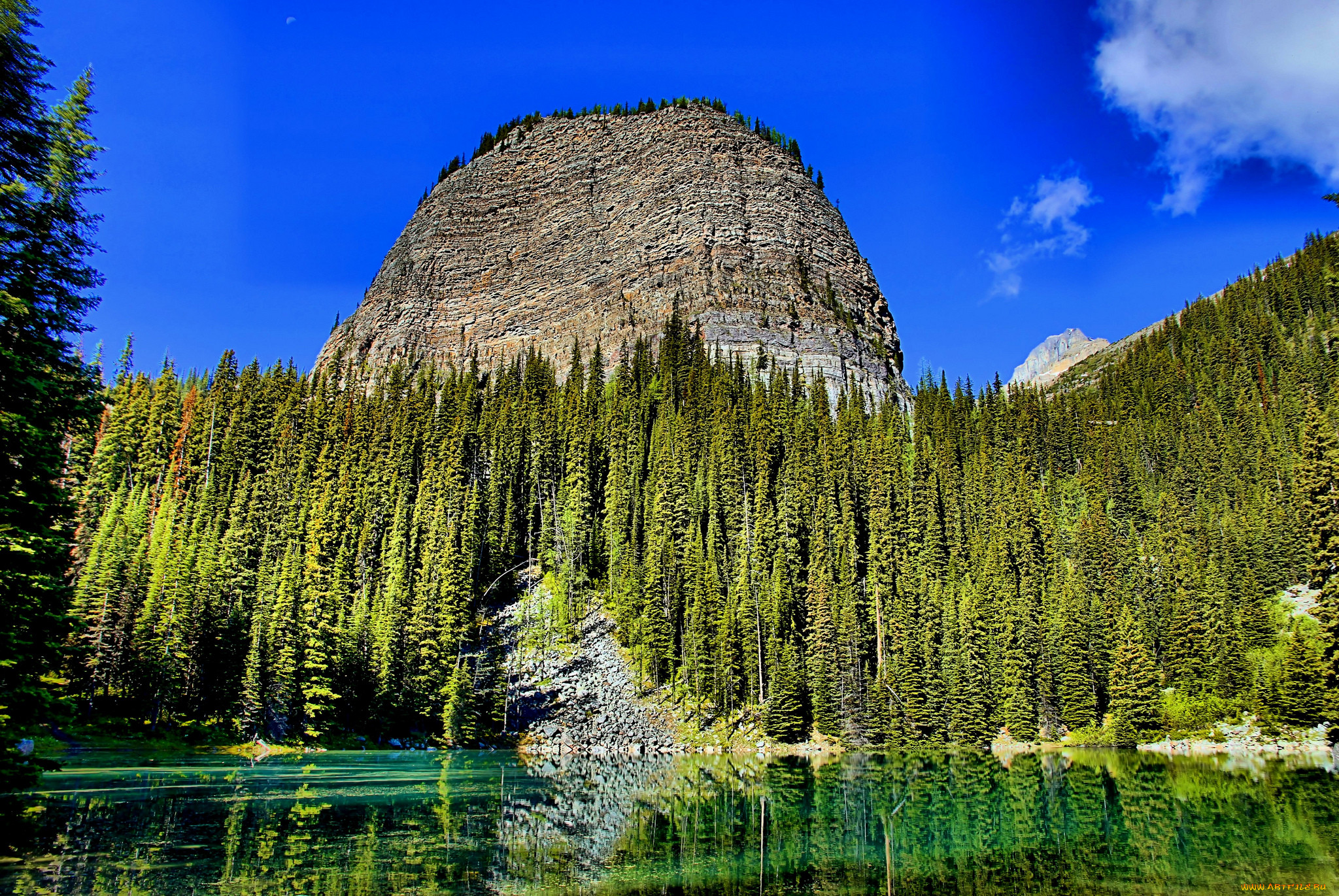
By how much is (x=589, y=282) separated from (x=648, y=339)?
69.2ft

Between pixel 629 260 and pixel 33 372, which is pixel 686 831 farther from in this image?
pixel 629 260

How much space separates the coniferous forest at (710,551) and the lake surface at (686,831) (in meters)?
14.7

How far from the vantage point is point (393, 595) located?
233 feet

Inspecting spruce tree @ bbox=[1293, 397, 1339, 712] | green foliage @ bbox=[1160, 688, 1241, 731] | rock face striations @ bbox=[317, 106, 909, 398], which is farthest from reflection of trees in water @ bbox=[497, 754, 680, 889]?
rock face striations @ bbox=[317, 106, 909, 398]

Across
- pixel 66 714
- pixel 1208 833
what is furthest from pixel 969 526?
pixel 66 714

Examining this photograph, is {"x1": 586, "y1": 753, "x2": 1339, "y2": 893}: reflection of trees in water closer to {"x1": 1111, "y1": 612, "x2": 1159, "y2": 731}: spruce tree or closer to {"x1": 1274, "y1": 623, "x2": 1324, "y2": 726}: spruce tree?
{"x1": 1274, "y1": 623, "x2": 1324, "y2": 726}: spruce tree

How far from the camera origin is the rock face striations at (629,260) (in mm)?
127125

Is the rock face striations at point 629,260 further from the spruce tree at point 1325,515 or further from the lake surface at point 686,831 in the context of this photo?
the lake surface at point 686,831

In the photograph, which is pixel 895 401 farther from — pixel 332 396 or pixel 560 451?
pixel 332 396

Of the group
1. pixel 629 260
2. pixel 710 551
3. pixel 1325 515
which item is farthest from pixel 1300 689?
pixel 629 260

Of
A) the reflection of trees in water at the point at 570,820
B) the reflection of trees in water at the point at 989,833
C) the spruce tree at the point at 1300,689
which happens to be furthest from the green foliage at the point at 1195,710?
the reflection of trees in water at the point at 570,820

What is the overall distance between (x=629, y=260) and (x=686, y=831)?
382 feet

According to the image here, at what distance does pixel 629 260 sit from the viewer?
449 ft

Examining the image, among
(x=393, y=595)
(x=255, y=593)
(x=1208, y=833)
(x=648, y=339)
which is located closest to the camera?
(x=1208, y=833)
